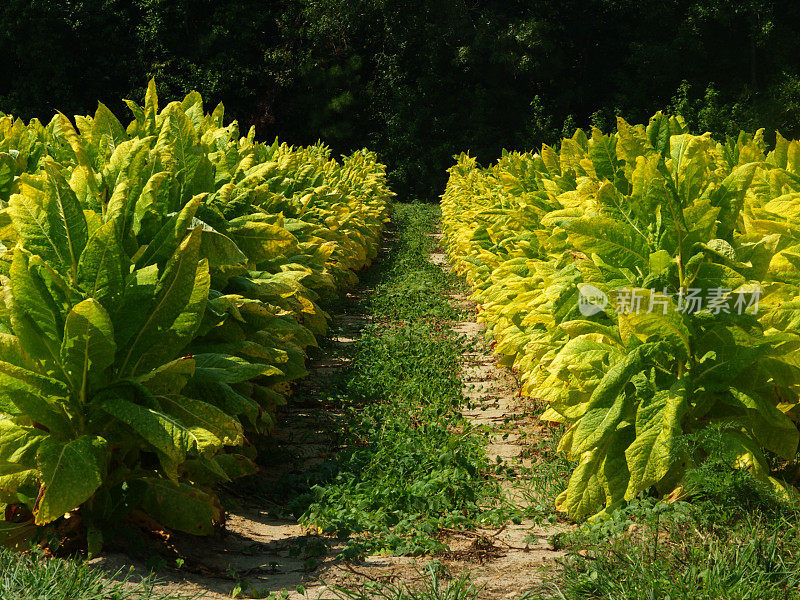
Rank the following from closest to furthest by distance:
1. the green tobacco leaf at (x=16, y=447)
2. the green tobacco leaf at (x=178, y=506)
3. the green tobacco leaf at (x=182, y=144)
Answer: the green tobacco leaf at (x=16, y=447), the green tobacco leaf at (x=178, y=506), the green tobacco leaf at (x=182, y=144)

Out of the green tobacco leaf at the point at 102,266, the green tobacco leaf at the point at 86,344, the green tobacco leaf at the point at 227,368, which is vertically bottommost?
the green tobacco leaf at the point at 227,368

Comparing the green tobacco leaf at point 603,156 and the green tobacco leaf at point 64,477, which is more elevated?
the green tobacco leaf at point 603,156

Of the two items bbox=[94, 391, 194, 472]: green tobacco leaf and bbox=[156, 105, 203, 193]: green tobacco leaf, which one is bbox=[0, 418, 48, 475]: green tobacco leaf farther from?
bbox=[156, 105, 203, 193]: green tobacco leaf

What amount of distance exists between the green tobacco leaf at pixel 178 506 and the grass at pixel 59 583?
36 cm

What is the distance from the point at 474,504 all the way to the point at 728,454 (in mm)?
1211

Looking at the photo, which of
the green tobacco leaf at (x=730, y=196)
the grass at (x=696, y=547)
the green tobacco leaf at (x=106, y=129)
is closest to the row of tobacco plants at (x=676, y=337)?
the green tobacco leaf at (x=730, y=196)

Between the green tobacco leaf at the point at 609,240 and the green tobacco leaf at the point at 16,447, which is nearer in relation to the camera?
the green tobacco leaf at the point at 16,447

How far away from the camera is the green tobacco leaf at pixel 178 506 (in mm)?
2996

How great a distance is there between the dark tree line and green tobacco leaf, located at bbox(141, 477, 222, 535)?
2701 cm

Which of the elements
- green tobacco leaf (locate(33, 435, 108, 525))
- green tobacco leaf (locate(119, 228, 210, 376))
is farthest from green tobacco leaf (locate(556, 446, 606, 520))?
green tobacco leaf (locate(33, 435, 108, 525))

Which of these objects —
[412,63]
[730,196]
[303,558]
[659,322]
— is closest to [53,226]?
[303,558]

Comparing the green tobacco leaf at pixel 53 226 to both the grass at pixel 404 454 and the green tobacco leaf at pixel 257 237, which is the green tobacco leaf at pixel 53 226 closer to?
the green tobacco leaf at pixel 257 237

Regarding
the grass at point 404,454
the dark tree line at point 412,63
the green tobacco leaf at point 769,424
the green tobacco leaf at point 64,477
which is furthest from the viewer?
the dark tree line at point 412,63

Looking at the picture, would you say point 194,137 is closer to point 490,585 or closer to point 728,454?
point 490,585
